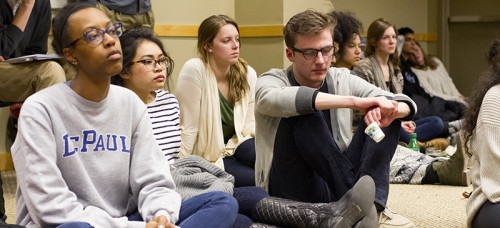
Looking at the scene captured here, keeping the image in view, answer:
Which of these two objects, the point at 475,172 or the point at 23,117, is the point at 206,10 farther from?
the point at 23,117

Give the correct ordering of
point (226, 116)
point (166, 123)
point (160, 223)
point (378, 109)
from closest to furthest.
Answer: point (160, 223) → point (378, 109) → point (166, 123) → point (226, 116)

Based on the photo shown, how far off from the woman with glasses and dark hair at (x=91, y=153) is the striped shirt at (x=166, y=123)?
65cm

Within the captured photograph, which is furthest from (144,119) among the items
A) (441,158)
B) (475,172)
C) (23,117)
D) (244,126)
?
(441,158)

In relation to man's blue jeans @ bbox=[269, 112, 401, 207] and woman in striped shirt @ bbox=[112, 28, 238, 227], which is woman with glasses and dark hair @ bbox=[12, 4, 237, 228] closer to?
man's blue jeans @ bbox=[269, 112, 401, 207]

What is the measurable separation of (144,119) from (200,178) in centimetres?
47

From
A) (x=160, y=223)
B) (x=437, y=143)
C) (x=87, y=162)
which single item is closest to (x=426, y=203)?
(x=437, y=143)

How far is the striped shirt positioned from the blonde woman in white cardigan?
57 cm

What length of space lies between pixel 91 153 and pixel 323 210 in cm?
75

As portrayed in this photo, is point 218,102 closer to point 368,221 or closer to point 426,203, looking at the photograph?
point 426,203

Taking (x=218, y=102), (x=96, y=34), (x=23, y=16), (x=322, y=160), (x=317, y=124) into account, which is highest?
(x=96, y=34)

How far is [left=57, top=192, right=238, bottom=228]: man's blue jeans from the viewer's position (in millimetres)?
2033

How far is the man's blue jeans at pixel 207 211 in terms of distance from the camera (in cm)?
203

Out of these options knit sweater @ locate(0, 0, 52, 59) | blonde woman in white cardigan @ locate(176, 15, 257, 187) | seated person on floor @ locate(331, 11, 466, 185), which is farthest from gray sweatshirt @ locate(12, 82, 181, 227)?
seated person on floor @ locate(331, 11, 466, 185)

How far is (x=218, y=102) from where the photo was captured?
11.6ft
